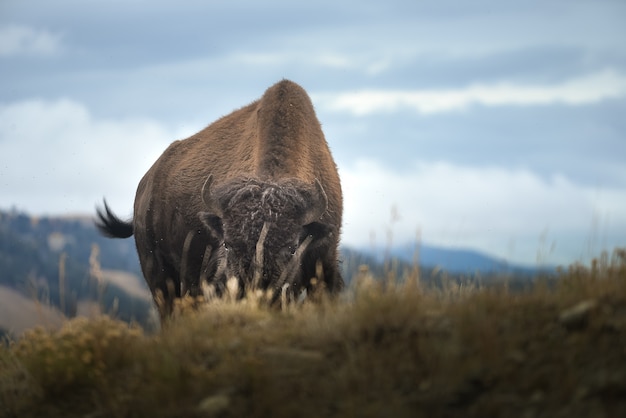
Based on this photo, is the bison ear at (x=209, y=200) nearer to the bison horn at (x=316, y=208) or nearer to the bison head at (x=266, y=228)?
the bison head at (x=266, y=228)

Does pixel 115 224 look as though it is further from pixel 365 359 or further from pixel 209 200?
pixel 365 359

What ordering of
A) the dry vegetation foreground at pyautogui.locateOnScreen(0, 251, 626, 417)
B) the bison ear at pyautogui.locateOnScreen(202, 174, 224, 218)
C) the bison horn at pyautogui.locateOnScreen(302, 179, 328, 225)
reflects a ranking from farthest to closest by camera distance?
the bison ear at pyautogui.locateOnScreen(202, 174, 224, 218) → the bison horn at pyautogui.locateOnScreen(302, 179, 328, 225) → the dry vegetation foreground at pyautogui.locateOnScreen(0, 251, 626, 417)

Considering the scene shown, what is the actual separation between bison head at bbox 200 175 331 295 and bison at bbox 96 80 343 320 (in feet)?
0.04

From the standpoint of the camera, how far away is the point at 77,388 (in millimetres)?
6160

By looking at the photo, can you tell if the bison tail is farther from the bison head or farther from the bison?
the bison head

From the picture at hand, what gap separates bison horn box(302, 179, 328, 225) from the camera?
917 cm

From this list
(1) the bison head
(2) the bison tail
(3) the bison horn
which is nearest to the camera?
(1) the bison head

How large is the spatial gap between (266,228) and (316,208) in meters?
0.96

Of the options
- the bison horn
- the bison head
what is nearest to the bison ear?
the bison head

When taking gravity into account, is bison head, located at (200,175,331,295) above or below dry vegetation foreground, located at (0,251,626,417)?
above

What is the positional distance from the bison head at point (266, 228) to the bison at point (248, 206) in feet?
0.04

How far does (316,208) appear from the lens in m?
9.30

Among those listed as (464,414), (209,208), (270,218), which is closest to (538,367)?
(464,414)

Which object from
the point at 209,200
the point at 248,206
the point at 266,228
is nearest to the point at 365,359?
the point at 266,228
